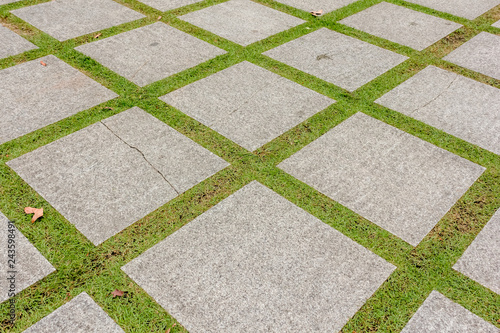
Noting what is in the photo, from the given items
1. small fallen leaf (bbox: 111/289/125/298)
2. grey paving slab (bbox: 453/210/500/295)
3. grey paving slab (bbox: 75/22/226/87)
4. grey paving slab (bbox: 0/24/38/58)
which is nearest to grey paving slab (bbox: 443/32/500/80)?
grey paving slab (bbox: 453/210/500/295)

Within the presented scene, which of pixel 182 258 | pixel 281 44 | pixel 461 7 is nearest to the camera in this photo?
pixel 182 258

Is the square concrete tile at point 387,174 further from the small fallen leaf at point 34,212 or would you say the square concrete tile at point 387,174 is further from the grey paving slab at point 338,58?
the small fallen leaf at point 34,212

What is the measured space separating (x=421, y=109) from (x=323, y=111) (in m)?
1.04

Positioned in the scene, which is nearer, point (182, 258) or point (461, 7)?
point (182, 258)

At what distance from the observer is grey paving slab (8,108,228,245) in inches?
118

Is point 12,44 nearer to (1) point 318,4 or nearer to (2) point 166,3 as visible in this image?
(2) point 166,3

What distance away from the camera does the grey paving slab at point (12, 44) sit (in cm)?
486

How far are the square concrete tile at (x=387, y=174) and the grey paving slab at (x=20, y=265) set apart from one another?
6.46 feet

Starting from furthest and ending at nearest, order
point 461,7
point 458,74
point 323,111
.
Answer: point 461,7
point 458,74
point 323,111

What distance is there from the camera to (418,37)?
5641 mm

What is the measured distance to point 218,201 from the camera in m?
3.15

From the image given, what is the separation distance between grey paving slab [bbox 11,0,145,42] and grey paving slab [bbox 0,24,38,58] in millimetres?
343

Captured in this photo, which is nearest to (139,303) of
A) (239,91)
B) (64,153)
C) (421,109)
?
(64,153)

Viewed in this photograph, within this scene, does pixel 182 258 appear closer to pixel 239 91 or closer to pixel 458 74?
pixel 239 91
